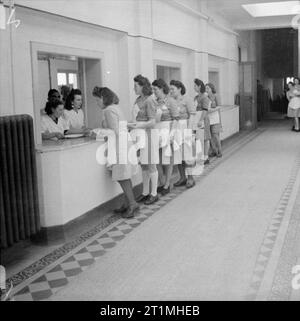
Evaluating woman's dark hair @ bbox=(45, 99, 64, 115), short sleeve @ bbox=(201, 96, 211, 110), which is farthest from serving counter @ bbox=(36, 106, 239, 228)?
short sleeve @ bbox=(201, 96, 211, 110)

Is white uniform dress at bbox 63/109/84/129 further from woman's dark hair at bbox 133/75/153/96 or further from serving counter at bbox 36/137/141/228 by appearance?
woman's dark hair at bbox 133/75/153/96

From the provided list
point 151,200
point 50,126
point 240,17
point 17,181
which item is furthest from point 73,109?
point 240,17

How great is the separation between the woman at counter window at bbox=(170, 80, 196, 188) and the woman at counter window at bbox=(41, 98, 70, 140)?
73.3 inches

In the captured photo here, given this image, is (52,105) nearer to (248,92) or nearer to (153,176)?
(153,176)

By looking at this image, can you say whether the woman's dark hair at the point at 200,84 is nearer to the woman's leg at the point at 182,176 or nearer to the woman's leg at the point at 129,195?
the woman's leg at the point at 182,176

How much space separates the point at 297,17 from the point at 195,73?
4.82 m

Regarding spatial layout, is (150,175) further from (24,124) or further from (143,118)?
(24,124)

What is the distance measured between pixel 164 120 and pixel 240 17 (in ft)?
25.4

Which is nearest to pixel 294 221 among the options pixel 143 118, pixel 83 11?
pixel 143 118

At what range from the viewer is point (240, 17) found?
1333 centimetres

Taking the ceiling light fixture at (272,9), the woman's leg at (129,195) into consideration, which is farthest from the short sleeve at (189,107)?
the ceiling light fixture at (272,9)

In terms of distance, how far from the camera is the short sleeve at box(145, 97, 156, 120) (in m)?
5.97
